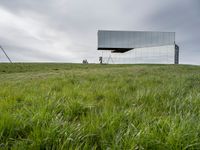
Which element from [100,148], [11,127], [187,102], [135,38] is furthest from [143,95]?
[135,38]

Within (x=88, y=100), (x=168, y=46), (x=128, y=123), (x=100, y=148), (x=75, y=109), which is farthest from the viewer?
Result: (x=168, y=46)

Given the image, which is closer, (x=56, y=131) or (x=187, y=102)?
(x=56, y=131)

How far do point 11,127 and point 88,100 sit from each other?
1.68m

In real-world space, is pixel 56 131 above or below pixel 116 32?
below

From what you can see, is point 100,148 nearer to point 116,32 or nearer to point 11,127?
point 11,127

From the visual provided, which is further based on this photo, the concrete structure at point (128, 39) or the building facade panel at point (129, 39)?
the concrete structure at point (128, 39)

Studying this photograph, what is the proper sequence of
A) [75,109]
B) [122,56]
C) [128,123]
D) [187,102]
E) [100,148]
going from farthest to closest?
1. [122,56]
2. [187,102]
3. [75,109]
4. [128,123]
5. [100,148]

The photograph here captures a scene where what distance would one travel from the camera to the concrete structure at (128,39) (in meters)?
56.2

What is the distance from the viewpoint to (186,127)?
7.04 ft

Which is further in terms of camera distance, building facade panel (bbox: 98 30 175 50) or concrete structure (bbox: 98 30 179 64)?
concrete structure (bbox: 98 30 179 64)

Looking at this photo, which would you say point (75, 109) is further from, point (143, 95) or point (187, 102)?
point (187, 102)

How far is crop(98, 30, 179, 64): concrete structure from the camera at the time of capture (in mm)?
56244

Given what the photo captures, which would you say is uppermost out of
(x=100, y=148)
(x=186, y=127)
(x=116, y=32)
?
(x=116, y=32)

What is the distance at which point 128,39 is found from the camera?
190 ft
